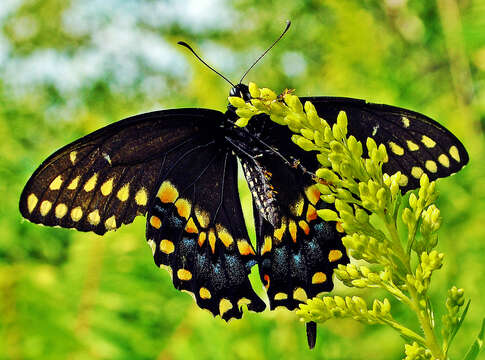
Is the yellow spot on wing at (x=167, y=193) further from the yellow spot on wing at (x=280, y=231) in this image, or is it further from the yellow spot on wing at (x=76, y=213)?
the yellow spot on wing at (x=280, y=231)

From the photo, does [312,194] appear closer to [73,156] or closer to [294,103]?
[73,156]

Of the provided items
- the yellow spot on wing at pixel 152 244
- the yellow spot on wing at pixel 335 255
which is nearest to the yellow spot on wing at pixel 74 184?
the yellow spot on wing at pixel 152 244

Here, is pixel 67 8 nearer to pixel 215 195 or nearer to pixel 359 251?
pixel 215 195

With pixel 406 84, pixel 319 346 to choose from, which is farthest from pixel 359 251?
pixel 406 84

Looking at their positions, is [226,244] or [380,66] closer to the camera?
[226,244]

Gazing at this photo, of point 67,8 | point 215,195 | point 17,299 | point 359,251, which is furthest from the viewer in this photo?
point 67,8

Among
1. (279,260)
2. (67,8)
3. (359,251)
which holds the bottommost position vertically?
(359,251)

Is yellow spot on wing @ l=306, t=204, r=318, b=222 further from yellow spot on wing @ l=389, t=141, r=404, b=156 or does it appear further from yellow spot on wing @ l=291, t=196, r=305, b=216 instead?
yellow spot on wing @ l=389, t=141, r=404, b=156
